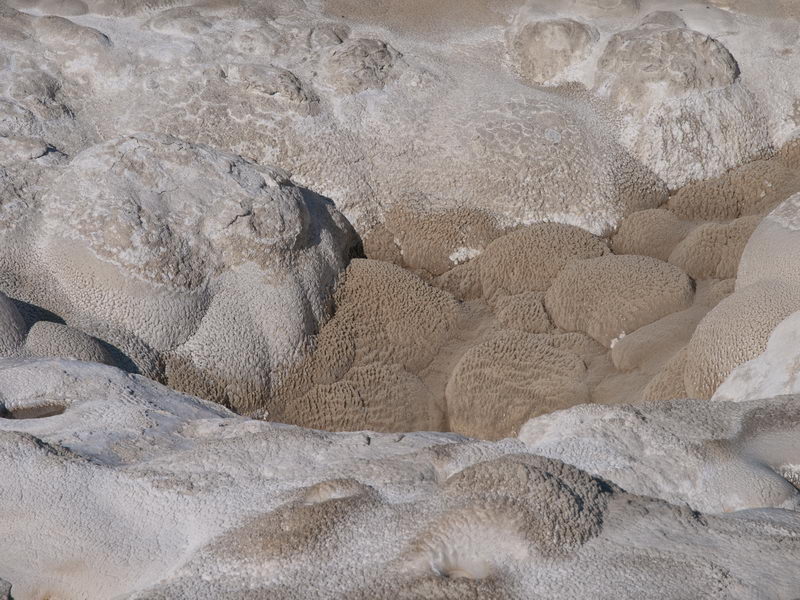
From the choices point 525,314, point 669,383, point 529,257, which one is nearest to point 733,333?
point 669,383

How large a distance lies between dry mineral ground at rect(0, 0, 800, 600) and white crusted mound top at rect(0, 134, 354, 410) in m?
0.01

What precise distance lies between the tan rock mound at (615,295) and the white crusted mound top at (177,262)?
33.2 inches

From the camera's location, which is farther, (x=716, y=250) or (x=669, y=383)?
(x=716, y=250)

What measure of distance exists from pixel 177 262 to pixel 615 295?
1.42 m

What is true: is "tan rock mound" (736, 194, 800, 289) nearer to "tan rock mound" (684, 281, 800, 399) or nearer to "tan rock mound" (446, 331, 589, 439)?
"tan rock mound" (684, 281, 800, 399)

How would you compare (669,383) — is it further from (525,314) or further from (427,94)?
(427,94)

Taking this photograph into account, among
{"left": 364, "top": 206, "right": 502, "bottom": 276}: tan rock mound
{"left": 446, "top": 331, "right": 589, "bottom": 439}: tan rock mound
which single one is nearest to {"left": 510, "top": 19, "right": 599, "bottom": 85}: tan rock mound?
{"left": 364, "top": 206, "right": 502, "bottom": 276}: tan rock mound

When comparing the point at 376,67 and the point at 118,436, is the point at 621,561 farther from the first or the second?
the point at 376,67

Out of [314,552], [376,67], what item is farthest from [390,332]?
[314,552]

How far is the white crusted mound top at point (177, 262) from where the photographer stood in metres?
2.99

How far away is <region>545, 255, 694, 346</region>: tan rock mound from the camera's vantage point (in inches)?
126

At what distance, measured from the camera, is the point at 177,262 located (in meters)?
3.08

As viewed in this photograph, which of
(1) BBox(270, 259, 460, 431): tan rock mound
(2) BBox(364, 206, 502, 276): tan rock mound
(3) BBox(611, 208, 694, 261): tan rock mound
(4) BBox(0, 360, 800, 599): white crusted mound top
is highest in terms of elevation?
(4) BBox(0, 360, 800, 599): white crusted mound top

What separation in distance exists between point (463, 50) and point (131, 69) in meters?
1.46
